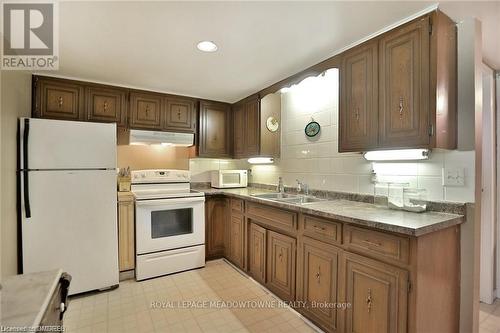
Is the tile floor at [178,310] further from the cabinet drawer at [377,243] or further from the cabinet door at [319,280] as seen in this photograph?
the cabinet drawer at [377,243]

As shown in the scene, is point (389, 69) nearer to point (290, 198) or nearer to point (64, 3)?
point (290, 198)

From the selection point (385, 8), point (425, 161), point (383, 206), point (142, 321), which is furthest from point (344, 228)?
point (142, 321)

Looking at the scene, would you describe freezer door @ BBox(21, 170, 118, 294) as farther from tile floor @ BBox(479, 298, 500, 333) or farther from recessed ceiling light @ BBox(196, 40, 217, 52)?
tile floor @ BBox(479, 298, 500, 333)

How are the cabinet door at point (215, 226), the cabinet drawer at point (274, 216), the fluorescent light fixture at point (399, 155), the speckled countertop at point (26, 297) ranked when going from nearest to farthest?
1. the speckled countertop at point (26, 297)
2. the fluorescent light fixture at point (399, 155)
3. the cabinet drawer at point (274, 216)
4. the cabinet door at point (215, 226)

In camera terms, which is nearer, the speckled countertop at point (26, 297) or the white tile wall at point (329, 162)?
the speckled countertop at point (26, 297)

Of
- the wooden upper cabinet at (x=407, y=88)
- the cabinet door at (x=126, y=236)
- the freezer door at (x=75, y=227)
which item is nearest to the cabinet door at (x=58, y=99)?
the freezer door at (x=75, y=227)

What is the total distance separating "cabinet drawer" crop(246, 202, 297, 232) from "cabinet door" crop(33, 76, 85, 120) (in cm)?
217

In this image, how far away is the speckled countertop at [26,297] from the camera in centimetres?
69

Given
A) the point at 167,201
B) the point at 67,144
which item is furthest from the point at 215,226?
the point at 67,144

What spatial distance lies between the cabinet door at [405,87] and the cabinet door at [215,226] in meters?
2.15

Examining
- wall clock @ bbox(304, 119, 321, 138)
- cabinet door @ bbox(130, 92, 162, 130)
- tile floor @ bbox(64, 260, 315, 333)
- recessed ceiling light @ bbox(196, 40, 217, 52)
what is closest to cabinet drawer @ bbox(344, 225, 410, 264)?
A: tile floor @ bbox(64, 260, 315, 333)

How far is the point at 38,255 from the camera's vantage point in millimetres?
2191

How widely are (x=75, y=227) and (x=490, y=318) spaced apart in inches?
145

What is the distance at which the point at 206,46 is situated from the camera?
77.5 inches
